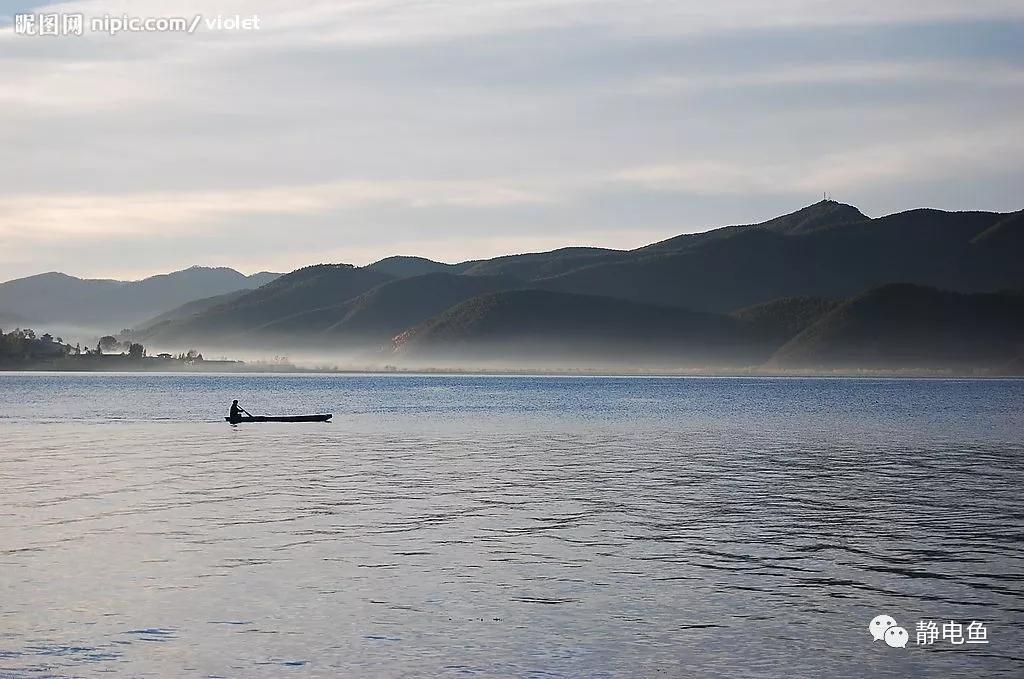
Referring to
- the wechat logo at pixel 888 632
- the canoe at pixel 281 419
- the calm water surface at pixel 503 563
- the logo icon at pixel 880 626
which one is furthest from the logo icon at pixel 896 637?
the canoe at pixel 281 419

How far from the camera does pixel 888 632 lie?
73.7ft

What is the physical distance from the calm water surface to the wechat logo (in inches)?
9.9

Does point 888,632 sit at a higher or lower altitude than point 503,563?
lower

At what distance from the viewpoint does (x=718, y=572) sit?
1109 inches

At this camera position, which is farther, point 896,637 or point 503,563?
point 503,563

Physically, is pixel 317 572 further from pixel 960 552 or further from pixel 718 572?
pixel 960 552

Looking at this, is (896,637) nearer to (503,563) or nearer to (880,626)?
(880,626)

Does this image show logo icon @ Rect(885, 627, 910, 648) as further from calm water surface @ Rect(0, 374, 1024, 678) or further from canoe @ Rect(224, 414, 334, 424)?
canoe @ Rect(224, 414, 334, 424)

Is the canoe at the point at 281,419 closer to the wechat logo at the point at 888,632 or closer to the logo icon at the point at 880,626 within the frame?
the logo icon at the point at 880,626

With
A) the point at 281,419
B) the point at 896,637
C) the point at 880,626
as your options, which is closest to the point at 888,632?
the point at 896,637

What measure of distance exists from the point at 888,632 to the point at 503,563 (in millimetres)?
10009

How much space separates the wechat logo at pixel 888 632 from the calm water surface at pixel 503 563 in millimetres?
251

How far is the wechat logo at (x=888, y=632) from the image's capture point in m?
21.9

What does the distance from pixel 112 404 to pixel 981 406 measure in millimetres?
98996
